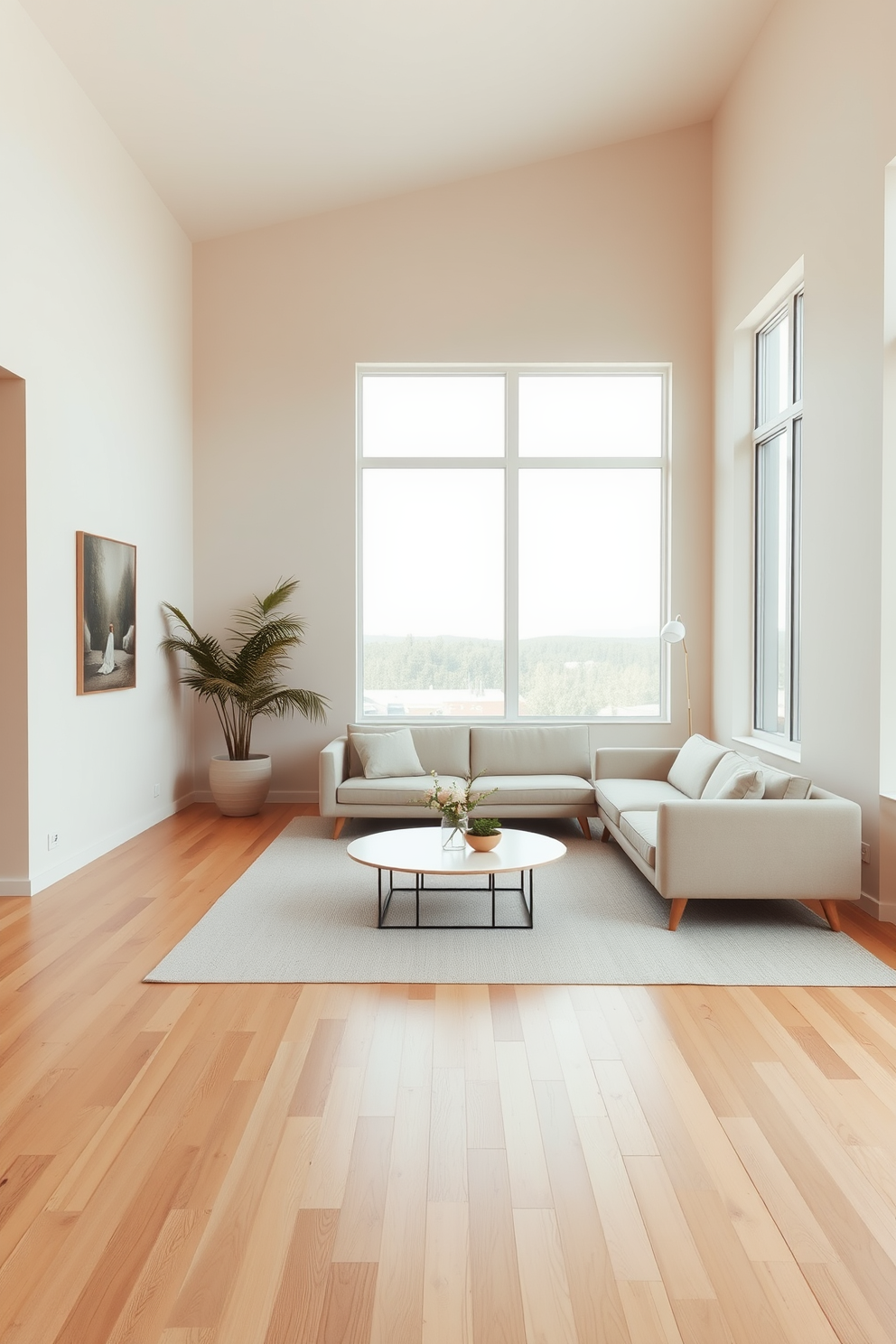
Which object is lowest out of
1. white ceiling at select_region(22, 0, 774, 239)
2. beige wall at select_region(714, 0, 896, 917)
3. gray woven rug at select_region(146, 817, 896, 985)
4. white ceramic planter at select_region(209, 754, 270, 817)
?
gray woven rug at select_region(146, 817, 896, 985)

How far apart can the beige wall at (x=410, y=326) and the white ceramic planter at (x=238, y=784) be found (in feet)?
1.93

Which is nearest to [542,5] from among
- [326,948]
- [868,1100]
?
[326,948]

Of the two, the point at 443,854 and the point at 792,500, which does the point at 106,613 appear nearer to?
the point at 443,854

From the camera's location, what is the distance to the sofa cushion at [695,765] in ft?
18.6

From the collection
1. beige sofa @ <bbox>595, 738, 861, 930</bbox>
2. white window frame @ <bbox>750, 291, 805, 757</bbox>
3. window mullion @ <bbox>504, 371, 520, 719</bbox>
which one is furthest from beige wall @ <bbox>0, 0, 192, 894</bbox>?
white window frame @ <bbox>750, 291, 805, 757</bbox>

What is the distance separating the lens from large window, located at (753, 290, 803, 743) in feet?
19.8

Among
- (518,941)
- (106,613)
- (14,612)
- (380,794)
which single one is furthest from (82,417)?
(518,941)

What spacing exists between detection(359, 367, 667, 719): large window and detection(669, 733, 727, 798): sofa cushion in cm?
152

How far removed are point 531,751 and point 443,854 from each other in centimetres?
269

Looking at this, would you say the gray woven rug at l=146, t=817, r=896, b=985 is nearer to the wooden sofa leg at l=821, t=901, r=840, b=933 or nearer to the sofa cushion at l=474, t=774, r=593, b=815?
the wooden sofa leg at l=821, t=901, r=840, b=933

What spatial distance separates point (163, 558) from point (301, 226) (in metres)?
3.12

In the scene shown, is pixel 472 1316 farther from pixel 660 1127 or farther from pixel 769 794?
pixel 769 794

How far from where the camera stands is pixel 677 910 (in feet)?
14.3

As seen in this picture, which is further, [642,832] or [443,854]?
[642,832]
